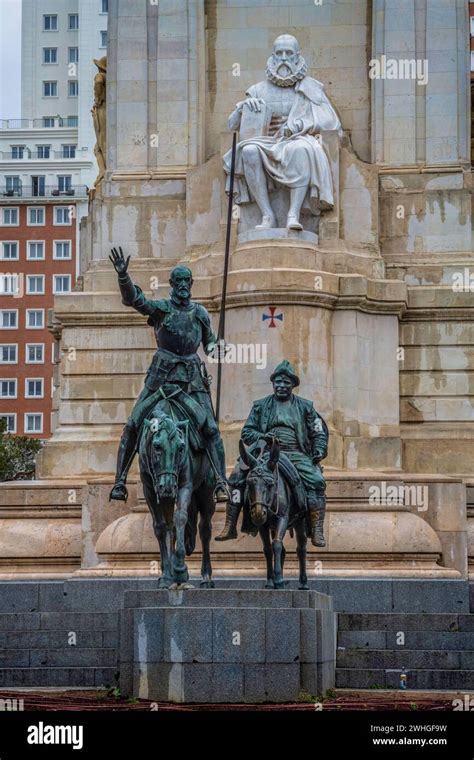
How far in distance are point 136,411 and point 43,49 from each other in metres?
95.9

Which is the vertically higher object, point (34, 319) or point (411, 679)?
point (34, 319)

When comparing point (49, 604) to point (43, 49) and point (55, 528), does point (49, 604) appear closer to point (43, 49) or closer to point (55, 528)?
point (55, 528)

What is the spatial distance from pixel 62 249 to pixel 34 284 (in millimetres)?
2513

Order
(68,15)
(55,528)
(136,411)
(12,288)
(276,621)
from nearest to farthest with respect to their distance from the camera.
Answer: (276,621) → (136,411) → (55,528) → (12,288) → (68,15)

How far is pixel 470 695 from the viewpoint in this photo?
2592 centimetres

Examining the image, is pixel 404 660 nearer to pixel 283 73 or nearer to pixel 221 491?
pixel 221 491

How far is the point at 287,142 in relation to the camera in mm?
37656

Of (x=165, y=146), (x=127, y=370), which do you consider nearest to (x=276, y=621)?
(x=127, y=370)

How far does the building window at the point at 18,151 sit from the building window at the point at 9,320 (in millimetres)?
12655

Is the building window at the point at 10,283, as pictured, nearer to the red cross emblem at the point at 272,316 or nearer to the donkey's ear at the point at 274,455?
the red cross emblem at the point at 272,316

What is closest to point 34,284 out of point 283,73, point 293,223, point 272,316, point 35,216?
point 35,216

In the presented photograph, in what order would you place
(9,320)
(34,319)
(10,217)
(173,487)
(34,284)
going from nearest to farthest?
(173,487), (34,284), (34,319), (9,320), (10,217)

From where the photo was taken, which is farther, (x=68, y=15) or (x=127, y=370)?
(x=68, y=15)

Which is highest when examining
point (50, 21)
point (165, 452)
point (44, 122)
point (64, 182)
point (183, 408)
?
point (50, 21)
